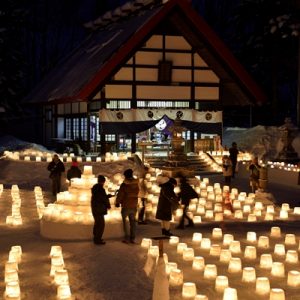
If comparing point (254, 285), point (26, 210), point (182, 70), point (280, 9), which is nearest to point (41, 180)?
point (26, 210)

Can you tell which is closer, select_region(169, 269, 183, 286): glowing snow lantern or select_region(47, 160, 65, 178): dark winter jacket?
select_region(169, 269, 183, 286): glowing snow lantern

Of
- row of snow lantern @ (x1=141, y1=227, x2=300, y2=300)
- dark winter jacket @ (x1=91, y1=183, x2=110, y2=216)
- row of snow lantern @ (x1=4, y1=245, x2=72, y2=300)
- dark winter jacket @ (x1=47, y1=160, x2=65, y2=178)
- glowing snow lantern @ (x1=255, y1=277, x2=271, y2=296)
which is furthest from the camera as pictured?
dark winter jacket @ (x1=47, y1=160, x2=65, y2=178)

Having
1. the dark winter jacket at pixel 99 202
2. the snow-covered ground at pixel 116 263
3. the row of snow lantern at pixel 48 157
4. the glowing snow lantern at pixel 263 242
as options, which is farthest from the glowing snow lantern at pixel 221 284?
the row of snow lantern at pixel 48 157

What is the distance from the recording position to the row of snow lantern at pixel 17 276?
785 cm

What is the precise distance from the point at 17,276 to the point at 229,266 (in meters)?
3.38

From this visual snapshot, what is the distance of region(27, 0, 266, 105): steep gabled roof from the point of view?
25828 millimetres

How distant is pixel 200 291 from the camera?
841cm

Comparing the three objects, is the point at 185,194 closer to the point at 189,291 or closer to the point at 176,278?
the point at 176,278

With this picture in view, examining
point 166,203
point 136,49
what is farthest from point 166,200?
point 136,49

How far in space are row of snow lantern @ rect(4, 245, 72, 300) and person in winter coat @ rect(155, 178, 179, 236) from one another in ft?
8.47

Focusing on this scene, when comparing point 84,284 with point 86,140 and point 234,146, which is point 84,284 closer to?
point 234,146

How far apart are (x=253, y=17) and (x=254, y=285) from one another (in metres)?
28.6

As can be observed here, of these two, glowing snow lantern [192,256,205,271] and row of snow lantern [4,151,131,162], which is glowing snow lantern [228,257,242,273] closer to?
glowing snow lantern [192,256,205,271]

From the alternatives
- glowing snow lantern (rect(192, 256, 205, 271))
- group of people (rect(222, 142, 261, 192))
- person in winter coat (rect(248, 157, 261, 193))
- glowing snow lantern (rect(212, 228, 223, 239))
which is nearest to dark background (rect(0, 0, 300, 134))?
group of people (rect(222, 142, 261, 192))
